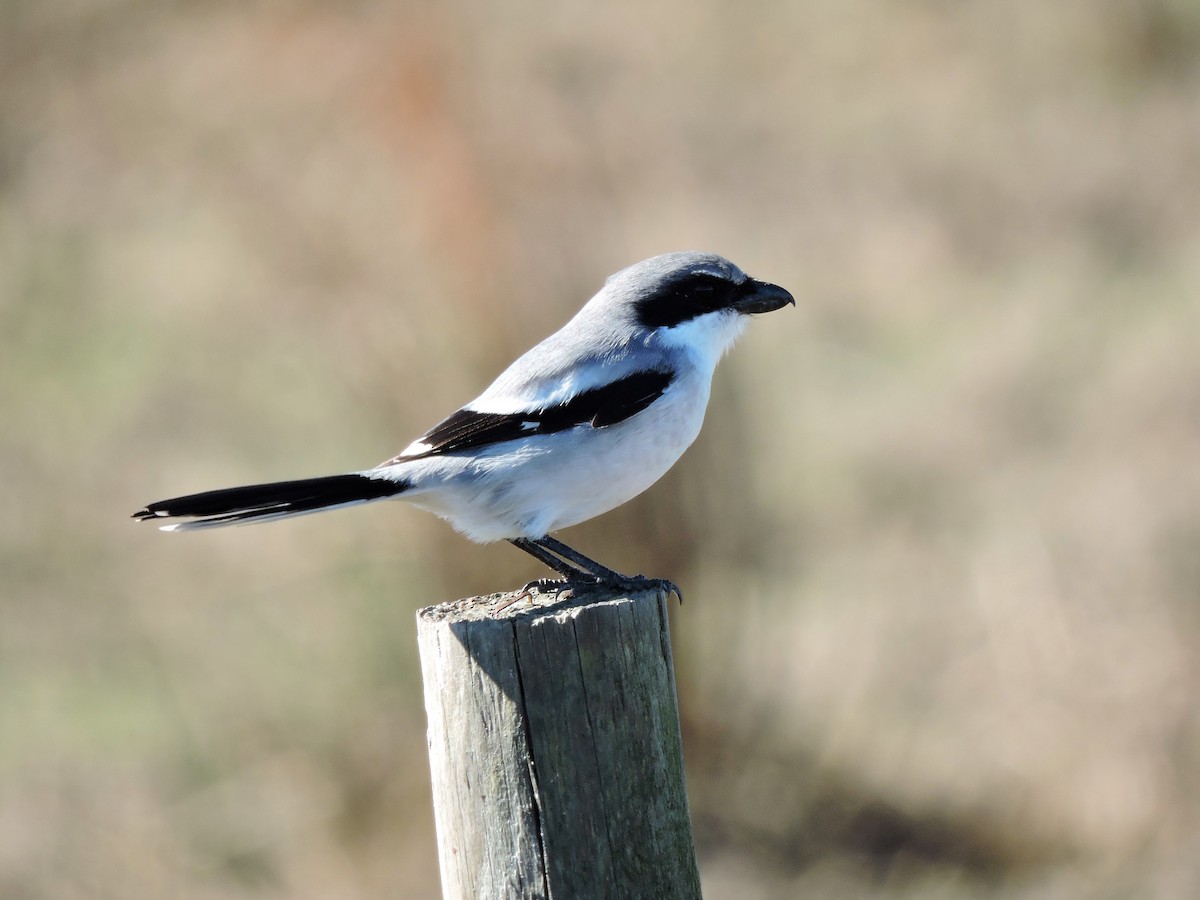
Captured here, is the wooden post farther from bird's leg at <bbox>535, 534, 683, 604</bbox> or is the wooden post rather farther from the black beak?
the black beak

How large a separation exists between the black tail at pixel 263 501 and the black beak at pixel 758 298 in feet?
4.32

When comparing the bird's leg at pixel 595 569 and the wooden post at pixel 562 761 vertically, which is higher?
the bird's leg at pixel 595 569

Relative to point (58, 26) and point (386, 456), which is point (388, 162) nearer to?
point (386, 456)

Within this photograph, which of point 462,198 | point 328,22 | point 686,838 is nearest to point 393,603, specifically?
point 462,198

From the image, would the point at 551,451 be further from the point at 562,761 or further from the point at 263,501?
the point at 562,761

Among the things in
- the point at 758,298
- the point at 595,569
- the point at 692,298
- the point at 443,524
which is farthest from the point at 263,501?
the point at 443,524

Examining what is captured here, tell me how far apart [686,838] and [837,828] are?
169 inches

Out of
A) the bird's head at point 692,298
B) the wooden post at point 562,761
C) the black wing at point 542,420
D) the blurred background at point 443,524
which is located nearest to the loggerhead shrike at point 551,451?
the black wing at point 542,420

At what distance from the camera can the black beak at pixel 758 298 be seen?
366 centimetres

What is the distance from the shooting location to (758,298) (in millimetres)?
3664

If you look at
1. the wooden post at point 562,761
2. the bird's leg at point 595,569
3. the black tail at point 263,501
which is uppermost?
the black tail at point 263,501

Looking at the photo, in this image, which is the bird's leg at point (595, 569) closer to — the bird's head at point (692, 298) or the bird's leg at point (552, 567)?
the bird's leg at point (552, 567)

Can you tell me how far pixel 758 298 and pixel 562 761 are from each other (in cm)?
192

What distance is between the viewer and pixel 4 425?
8266 millimetres
